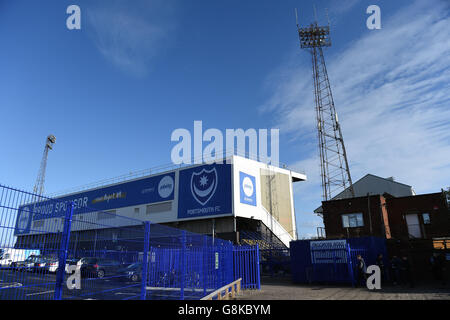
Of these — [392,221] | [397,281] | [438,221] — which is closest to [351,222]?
[392,221]

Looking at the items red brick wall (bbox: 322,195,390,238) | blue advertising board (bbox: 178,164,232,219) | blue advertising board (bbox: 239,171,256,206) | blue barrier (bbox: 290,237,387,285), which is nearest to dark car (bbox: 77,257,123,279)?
blue barrier (bbox: 290,237,387,285)

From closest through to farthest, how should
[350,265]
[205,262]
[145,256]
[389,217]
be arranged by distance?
[145,256], [205,262], [350,265], [389,217]

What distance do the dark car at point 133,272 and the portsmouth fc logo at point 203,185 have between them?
2723 cm

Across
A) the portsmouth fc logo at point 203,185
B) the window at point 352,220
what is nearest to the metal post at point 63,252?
the window at point 352,220

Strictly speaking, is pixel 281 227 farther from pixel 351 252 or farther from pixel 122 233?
pixel 122 233

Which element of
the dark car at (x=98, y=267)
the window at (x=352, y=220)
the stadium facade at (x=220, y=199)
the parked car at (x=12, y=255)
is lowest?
the dark car at (x=98, y=267)

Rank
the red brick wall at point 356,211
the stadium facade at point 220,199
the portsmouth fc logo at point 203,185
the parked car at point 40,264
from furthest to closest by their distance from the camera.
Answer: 1. the portsmouth fc logo at point 203,185
2. the stadium facade at point 220,199
3. the red brick wall at point 356,211
4. the parked car at point 40,264

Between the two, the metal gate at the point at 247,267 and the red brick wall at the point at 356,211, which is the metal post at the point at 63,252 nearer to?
the metal gate at the point at 247,267

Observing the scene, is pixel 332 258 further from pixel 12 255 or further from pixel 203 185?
pixel 203 185

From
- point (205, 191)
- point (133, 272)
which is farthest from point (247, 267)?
point (205, 191)

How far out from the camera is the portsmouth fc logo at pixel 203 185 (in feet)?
117

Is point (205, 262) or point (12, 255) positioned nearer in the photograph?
point (12, 255)

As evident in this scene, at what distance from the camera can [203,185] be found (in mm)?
36344

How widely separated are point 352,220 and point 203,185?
1662cm
